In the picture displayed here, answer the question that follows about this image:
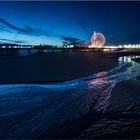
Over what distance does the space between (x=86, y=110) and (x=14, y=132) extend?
188 centimetres

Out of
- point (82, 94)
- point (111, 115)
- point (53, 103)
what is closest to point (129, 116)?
point (111, 115)

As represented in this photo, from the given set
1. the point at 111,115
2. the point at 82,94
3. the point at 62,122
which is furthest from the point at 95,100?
the point at 62,122

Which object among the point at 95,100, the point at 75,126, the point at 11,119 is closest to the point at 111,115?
the point at 75,126

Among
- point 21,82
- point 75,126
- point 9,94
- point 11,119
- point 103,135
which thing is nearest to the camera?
point 103,135

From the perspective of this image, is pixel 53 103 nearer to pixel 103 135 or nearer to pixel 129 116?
pixel 129 116

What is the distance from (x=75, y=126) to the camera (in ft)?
15.1

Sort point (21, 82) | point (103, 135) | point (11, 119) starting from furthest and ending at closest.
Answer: point (21, 82) → point (11, 119) → point (103, 135)

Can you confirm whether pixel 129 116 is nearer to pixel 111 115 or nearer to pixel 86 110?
pixel 111 115

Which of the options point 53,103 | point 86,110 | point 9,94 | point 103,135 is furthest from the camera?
point 9,94

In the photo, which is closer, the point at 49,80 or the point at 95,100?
the point at 95,100

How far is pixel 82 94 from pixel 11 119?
9.75 feet

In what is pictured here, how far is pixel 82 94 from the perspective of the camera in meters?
7.58

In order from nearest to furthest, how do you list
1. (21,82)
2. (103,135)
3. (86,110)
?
1. (103,135)
2. (86,110)
3. (21,82)

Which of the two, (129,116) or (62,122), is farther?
(129,116)
